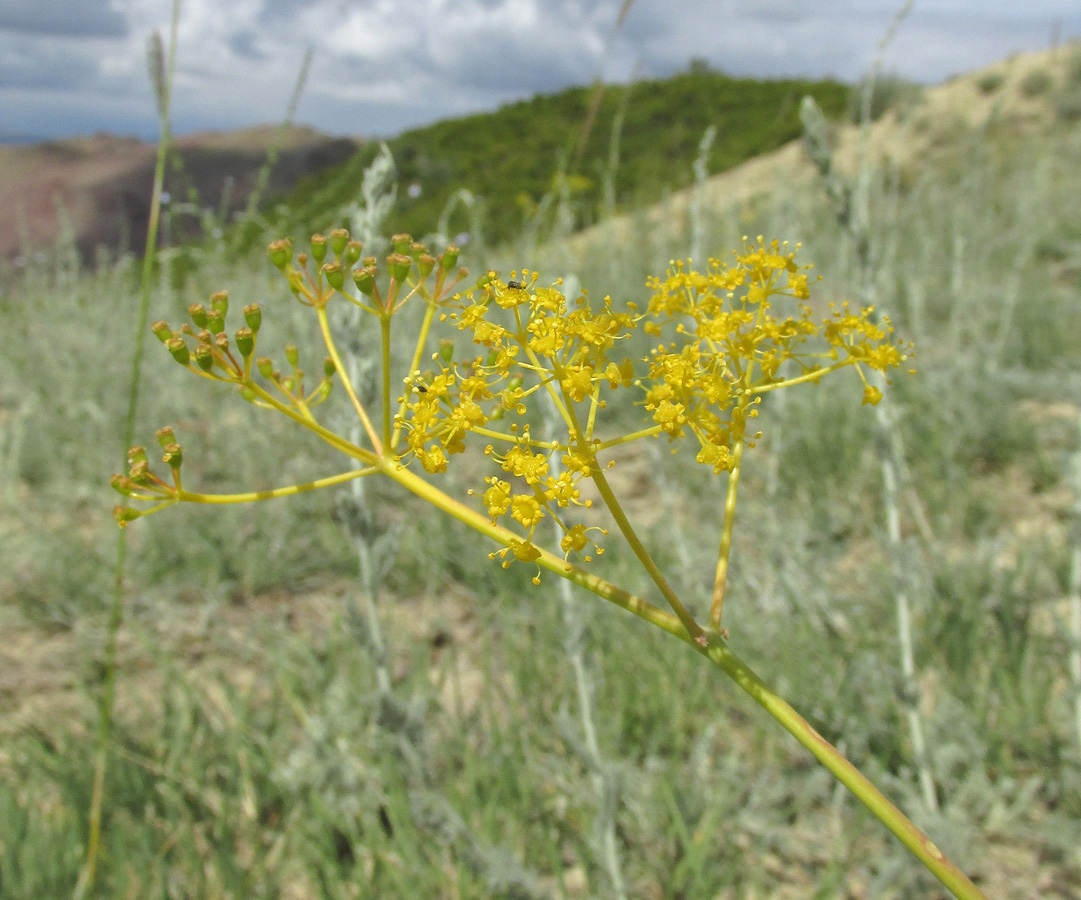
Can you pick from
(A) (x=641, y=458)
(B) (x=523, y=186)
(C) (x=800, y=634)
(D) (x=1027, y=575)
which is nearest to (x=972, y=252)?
(A) (x=641, y=458)

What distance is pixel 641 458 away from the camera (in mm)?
4051

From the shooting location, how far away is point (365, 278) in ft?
3.02

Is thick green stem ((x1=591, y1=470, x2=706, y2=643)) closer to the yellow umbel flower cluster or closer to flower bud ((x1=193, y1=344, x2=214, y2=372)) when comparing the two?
the yellow umbel flower cluster

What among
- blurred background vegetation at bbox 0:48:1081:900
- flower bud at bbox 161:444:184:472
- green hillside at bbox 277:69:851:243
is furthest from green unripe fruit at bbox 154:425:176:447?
green hillside at bbox 277:69:851:243

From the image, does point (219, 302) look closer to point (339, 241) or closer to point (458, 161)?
point (339, 241)

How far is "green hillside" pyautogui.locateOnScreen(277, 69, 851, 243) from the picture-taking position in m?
12.8

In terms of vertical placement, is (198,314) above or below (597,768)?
above

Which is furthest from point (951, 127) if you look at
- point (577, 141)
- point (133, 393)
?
point (133, 393)

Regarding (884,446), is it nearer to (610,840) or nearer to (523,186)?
(610,840)

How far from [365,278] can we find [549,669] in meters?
1.77

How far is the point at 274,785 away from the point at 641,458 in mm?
2465

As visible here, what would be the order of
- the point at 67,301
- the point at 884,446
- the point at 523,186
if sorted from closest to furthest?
the point at 884,446 < the point at 67,301 < the point at 523,186

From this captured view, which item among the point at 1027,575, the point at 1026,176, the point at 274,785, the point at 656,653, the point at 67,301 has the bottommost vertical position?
the point at 274,785

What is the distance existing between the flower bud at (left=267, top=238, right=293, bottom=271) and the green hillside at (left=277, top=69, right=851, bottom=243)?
1021cm
